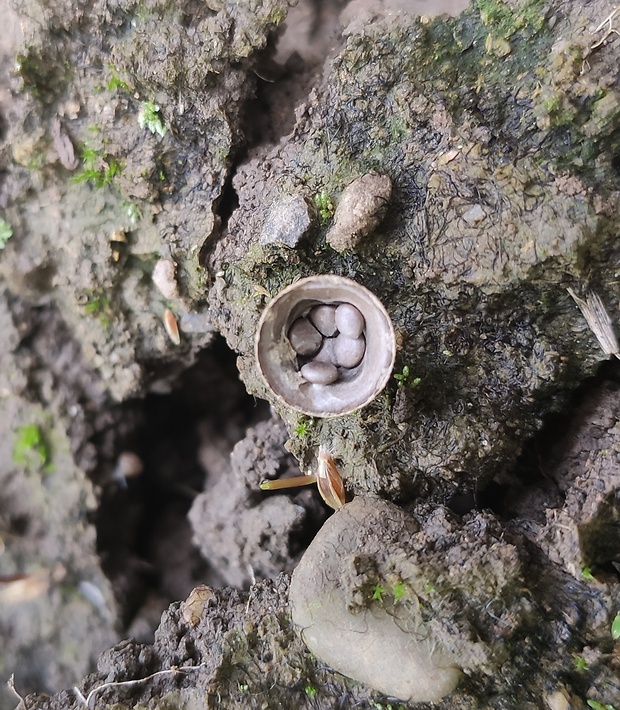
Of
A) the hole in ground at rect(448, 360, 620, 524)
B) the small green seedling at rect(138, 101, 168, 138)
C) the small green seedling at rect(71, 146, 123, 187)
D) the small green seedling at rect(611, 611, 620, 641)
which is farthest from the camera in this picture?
the small green seedling at rect(71, 146, 123, 187)

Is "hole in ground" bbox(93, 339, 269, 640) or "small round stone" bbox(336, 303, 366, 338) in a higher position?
"small round stone" bbox(336, 303, 366, 338)

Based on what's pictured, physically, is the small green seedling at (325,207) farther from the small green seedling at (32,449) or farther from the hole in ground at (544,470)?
the small green seedling at (32,449)

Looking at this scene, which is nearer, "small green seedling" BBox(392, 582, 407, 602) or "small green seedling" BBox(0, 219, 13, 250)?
"small green seedling" BBox(392, 582, 407, 602)

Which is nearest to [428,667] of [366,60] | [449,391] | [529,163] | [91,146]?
[449,391]

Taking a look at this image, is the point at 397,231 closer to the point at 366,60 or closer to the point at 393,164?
the point at 393,164

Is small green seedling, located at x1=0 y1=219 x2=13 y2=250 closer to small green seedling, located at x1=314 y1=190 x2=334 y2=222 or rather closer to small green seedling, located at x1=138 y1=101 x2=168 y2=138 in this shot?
small green seedling, located at x1=138 y1=101 x2=168 y2=138

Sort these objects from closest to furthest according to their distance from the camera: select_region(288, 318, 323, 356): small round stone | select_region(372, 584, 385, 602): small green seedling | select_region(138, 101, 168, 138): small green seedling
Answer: select_region(372, 584, 385, 602): small green seedling
select_region(288, 318, 323, 356): small round stone
select_region(138, 101, 168, 138): small green seedling

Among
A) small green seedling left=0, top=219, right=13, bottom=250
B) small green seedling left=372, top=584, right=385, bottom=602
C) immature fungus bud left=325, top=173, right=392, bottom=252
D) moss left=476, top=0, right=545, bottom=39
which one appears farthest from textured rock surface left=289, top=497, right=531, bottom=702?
small green seedling left=0, top=219, right=13, bottom=250
